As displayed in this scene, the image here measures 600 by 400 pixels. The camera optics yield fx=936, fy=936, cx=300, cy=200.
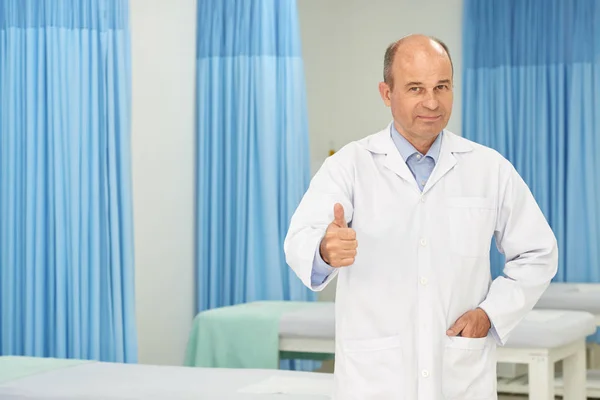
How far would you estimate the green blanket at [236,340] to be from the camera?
350 cm

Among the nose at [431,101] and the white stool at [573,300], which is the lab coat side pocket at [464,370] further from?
the white stool at [573,300]

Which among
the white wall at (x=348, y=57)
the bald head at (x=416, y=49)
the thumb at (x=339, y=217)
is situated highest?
the white wall at (x=348, y=57)

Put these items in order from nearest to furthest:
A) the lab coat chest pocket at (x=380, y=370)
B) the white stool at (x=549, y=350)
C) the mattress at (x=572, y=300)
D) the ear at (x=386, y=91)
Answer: the lab coat chest pocket at (x=380, y=370)
the ear at (x=386, y=91)
the white stool at (x=549, y=350)
the mattress at (x=572, y=300)

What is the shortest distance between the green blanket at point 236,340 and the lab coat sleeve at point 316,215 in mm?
1945

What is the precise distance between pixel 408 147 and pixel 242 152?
265 cm

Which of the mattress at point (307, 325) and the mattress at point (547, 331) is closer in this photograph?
the mattress at point (547, 331)

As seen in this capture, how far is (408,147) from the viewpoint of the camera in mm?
1669

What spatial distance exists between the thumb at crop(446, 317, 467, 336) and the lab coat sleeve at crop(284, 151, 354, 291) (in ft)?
0.73

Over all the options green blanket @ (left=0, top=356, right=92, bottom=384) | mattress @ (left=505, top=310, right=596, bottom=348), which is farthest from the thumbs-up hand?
A: mattress @ (left=505, top=310, right=596, bottom=348)

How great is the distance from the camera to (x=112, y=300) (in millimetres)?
2963

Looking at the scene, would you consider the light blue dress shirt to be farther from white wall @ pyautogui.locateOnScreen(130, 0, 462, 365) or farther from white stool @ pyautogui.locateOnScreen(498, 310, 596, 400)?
white wall @ pyautogui.locateOnScreen(130, 0, 462, 365)

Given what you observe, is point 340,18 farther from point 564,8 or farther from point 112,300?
point 112,300

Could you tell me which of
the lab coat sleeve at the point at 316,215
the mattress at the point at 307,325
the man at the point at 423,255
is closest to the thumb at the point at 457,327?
the man at the point at 423,255

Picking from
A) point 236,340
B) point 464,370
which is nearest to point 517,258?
point 464,370
